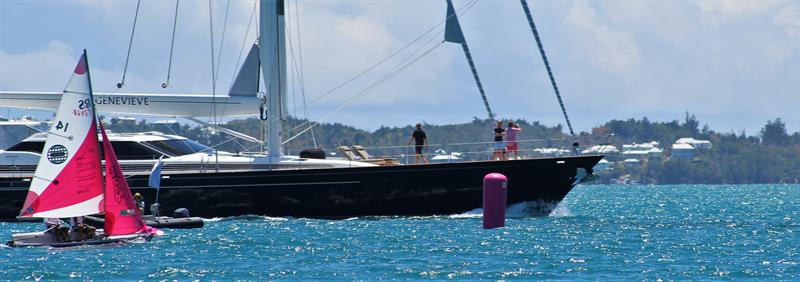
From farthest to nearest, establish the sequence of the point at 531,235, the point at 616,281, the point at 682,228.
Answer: the point at 682,228, the point at 531,235, the point at 616,281

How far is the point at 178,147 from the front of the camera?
127 ft

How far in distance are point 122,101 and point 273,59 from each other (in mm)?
4115

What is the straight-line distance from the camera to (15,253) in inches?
1153

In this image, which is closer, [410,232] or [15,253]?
[15,253]

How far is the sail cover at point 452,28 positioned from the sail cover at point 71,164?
10898 mm

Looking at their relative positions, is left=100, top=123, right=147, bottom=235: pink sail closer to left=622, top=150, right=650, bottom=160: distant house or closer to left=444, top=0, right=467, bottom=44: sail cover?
left=444, top=0, right=467, bottom=44: sail cover

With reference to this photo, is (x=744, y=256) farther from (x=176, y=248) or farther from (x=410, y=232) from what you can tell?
(x=176, y=248)

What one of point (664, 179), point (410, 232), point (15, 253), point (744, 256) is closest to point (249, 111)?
point (410, 232)

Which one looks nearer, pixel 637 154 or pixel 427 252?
pixel 427 252

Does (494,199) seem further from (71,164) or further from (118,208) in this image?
(71,164)

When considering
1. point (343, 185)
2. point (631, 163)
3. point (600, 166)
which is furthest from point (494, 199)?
point (631, 163)

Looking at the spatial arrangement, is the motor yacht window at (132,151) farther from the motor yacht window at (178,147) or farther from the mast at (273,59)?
the mast at (273,59)

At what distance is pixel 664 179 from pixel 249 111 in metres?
159

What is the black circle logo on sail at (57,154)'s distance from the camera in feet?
98.7
